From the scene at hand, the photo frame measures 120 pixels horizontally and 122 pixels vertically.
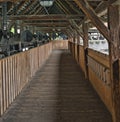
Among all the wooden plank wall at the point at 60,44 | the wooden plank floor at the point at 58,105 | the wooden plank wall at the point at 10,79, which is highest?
the wooden plank wall at the point at 60,44

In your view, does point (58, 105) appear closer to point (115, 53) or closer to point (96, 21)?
point (115, 53)

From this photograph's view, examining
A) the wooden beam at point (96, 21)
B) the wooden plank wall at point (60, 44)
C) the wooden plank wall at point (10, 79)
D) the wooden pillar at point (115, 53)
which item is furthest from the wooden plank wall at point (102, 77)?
the wooden plank wall at point (60, 44)

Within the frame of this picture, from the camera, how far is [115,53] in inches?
177

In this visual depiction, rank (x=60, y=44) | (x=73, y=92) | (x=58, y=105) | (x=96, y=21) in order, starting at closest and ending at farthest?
1. (x=96, y=21)
2. (x=58, y=105)
3. (x=73, y=92)
4. (x=60, y=44)

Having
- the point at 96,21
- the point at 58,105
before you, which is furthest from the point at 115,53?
the point at 58,105

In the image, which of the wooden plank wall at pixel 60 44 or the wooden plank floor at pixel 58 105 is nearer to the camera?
the wooden plank floor at pixel 58 105

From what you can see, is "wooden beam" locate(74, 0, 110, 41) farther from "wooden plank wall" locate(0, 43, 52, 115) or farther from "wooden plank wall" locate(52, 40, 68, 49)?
"wooden plank wall" locate(52, 40, 68, 49)

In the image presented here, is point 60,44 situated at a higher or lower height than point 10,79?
higher

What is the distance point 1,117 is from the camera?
17.2 feet

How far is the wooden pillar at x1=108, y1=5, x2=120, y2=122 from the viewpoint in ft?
14.6

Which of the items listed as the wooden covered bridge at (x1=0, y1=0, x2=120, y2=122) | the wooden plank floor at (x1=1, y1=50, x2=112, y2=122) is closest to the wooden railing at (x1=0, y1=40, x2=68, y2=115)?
the wooden covered bridge at (x1=0, y1=0, x2=120, y2=122)

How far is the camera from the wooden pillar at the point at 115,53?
14.6ft

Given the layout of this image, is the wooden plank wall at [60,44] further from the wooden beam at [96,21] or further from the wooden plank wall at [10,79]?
the wooden beam at [96,21]

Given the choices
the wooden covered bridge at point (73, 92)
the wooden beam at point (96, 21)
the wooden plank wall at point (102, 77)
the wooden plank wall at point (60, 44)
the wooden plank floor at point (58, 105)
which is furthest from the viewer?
the wooden plank wall at point (60, 44)
